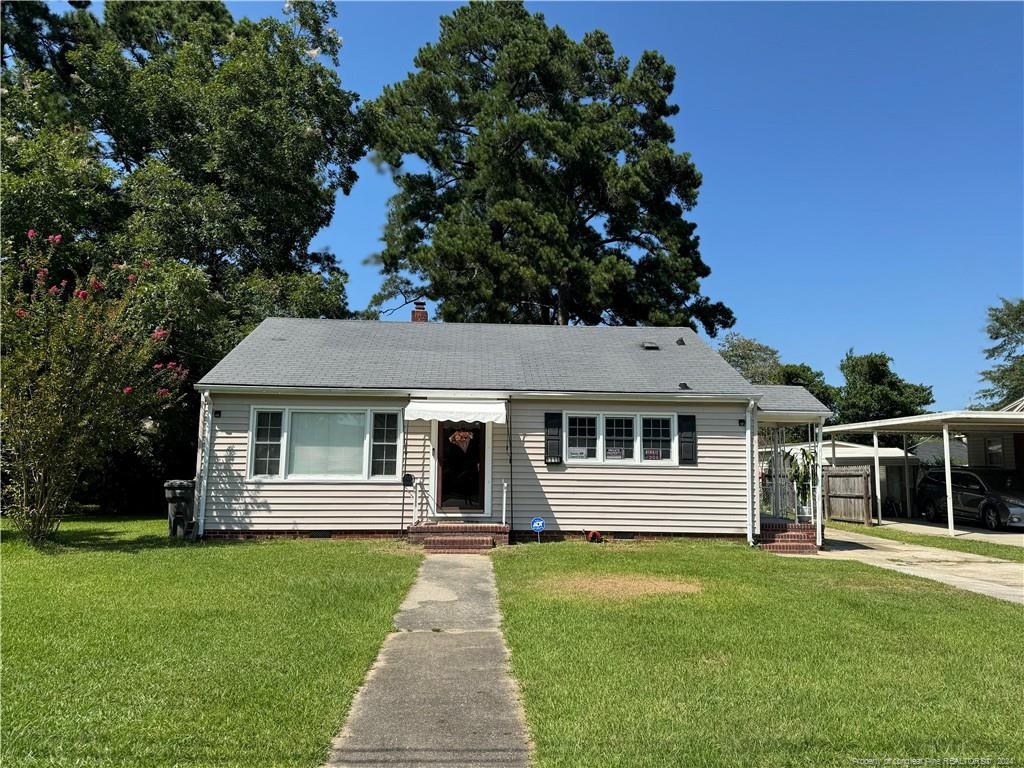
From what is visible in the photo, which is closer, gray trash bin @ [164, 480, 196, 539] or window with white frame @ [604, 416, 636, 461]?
gray trash bin @ [164, 480, 196, 539]

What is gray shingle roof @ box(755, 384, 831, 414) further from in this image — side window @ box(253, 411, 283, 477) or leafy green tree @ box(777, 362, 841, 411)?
leafy green tree @ box(777, 362, 841, 411)

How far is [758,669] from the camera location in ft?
16.3

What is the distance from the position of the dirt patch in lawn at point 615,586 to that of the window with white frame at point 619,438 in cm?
411

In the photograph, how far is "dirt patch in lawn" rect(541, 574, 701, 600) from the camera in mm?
7648

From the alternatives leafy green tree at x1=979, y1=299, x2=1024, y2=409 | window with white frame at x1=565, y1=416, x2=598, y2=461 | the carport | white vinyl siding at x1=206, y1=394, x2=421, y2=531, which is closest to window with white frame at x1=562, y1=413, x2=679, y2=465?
window with white frame at x1=565, y1=416, x2=598, y2=461

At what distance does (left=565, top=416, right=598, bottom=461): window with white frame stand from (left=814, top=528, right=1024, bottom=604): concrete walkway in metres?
4.56

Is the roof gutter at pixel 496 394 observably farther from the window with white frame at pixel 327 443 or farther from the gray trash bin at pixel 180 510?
the gray trash bin at pixel 180 510

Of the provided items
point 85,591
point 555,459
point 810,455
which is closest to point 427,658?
point 85,591

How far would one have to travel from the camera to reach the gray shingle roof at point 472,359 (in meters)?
12.8

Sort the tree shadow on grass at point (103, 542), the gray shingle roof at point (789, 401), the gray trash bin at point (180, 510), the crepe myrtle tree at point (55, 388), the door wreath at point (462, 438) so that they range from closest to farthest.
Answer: the crepe myrtle tree at point (55, 388) → the tree shadow on grass at point (103, 542) → the gray trash bin at point (180, 510) → the door wreath at point (462, 438) → the gray shingle roof at point (789, 401)

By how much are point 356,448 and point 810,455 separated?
9583 mm

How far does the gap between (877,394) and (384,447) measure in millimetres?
28577

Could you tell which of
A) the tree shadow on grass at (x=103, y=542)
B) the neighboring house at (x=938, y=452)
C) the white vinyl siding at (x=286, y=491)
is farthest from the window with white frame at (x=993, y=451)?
the tree shadow on grass at (x=103, y=542)

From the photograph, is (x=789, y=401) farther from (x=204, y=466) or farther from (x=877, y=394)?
(x=877, y=394)
